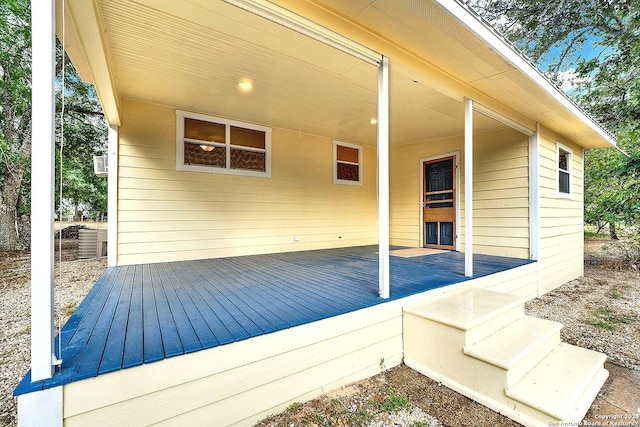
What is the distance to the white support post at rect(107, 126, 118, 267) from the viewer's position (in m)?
3.93

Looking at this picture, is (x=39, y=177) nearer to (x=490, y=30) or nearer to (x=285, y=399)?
(x=285, y=399)

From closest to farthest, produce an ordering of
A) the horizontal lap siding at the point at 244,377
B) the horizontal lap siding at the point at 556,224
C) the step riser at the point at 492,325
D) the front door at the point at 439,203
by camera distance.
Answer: the horizontal lap siding at the point at 244,377 < the step riser at the point at 492,325 < the horizontal lap siding at the point at 556,224 < the front door at the point at 439,203

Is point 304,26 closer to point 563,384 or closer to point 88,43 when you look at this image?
point 88,43

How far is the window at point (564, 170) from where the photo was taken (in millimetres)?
5507

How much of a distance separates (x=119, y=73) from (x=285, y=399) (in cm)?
387

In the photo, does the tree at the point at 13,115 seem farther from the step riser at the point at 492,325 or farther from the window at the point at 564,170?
the window at the point at 564,170

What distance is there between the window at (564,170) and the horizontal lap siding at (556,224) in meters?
0.14

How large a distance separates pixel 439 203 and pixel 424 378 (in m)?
4.42

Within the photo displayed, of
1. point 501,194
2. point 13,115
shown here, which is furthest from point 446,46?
point 13,115

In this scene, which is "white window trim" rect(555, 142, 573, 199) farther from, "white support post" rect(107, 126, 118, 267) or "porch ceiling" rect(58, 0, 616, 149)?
"white support post" rect(107, 126, 118, 267)

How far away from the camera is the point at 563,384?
1.90 meters

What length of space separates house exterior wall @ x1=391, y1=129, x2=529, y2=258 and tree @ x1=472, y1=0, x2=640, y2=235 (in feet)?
11.2

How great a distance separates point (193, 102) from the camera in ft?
13.8

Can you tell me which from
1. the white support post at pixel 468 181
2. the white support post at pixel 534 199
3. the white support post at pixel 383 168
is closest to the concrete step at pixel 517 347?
the white support post at pixel 383 168
